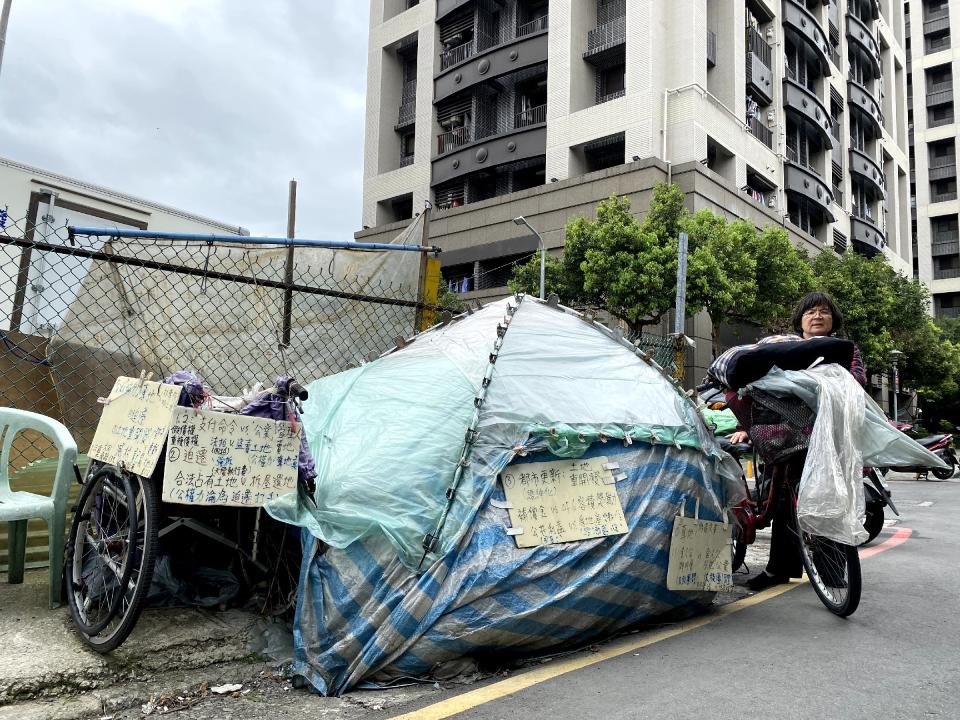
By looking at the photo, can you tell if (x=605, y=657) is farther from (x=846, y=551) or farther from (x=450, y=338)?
(x=450, y=338)

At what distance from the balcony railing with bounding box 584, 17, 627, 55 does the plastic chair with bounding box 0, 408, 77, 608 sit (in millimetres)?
24774

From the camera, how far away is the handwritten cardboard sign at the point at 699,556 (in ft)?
10.6

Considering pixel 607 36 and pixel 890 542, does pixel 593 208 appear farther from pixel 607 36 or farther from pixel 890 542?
pixel 890 542

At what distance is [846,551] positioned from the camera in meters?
3.42

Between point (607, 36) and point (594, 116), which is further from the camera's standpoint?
point (607, 36)

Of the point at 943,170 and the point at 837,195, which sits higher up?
the point at 943,170

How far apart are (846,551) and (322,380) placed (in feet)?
9.49

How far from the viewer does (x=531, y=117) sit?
26.8 metres

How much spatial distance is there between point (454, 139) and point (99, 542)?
2802 cm

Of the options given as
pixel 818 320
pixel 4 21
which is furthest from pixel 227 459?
pixel 4 21

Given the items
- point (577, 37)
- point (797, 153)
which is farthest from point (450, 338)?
point (797, 153)

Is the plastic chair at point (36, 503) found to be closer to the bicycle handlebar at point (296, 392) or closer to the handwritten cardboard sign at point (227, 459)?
the handwritten cardboard sign at point (227, 459)

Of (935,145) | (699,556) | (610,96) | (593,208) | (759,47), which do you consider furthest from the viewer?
(935,145)

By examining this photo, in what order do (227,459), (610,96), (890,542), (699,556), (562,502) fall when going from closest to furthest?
(227,459) → (562,502) → (699,556) → (890,542) → (610,96)
